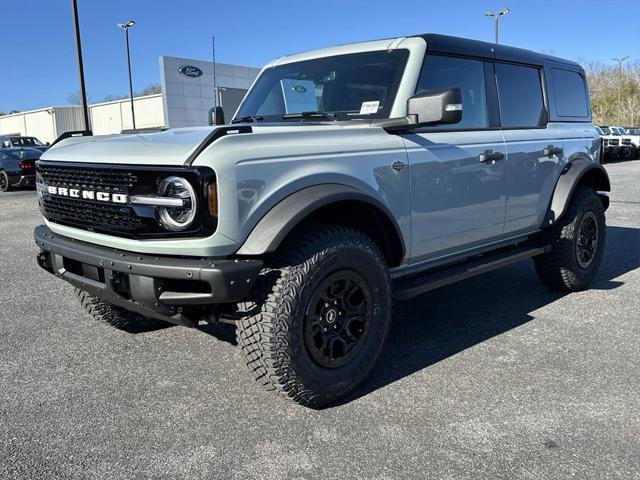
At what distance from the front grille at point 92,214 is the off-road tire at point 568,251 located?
3559 millimetres

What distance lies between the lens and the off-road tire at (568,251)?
4.86m

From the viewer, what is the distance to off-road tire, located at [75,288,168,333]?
393 centimetres

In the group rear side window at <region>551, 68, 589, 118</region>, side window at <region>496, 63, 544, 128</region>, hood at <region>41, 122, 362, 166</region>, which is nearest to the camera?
hood at <region>41, 122, 362, 166</region>

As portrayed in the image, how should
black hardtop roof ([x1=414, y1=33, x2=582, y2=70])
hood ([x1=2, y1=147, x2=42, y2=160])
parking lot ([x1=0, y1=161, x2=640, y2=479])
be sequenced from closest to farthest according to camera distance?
parking lot ([x1=0, y1=161, x2=640, y2=479]) → black hardtop roof ([x1=414, y1=33, x2=582, y2=70]) → hood ([x1=2, y1=147, x2=42, y2=160])

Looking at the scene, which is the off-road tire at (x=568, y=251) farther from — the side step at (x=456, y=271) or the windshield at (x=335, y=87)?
the windshield at (x=335, y=87)

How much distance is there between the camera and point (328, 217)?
10.4 feet

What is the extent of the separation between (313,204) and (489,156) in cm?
170

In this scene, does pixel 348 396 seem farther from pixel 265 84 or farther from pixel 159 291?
pixel 265 84

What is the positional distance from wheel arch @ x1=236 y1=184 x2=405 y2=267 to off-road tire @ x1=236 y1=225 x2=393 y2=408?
15 centimetres

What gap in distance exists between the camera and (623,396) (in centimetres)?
310

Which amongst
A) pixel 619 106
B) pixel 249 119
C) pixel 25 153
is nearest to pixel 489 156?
pixel 249 119

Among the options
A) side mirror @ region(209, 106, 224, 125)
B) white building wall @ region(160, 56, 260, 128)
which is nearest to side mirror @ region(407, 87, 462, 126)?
side mirror @ region(209, 106, 224, 125)

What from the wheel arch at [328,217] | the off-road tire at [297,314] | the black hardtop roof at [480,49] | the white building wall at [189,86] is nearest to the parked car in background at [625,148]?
the white building wall at [189,86]

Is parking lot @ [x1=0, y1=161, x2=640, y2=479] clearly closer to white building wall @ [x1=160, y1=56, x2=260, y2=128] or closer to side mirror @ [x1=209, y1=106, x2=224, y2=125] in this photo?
side mirror @ [x1=209, y1=106, x2=224, y2=125]
